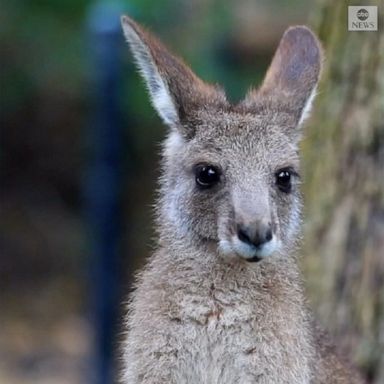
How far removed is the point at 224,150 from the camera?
7145mm

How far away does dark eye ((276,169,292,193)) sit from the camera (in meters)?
7.20


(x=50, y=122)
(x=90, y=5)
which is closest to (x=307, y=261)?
(x=90, y=5)

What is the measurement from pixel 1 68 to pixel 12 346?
251 centimetres

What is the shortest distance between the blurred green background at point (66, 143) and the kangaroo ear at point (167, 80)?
568 centimetres

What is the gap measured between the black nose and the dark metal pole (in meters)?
5.62

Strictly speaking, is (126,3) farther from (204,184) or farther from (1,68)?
(204,184)

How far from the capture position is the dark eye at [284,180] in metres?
7.20

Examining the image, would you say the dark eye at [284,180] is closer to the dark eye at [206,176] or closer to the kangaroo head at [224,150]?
the kangaroo head at [224,150]

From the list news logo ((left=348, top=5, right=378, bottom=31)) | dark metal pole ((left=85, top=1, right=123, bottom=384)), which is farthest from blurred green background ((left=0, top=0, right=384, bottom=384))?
news logo ((left=348, top=5, right=378, bottom=31))

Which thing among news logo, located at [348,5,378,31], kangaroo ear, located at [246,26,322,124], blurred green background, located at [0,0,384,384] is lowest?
blurred green background, located at [0,0,384,384]

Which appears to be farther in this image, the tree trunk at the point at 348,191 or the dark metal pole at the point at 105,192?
the dark metal pole at the point at 105,192

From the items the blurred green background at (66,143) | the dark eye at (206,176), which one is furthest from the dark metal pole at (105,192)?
the dark eye at (206,176)

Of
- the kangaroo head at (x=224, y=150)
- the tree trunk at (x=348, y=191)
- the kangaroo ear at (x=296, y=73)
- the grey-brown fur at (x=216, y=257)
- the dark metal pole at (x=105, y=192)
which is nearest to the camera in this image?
the kangaroo head at (x=224, y=150)

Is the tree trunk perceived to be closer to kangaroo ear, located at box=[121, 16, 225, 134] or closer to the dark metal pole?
kangaroo ear, located at box=[121, 16, 225, 134]
